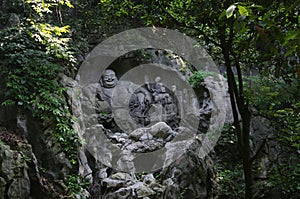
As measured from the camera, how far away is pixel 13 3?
692 centimetres

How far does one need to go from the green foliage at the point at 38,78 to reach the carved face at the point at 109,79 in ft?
12.3

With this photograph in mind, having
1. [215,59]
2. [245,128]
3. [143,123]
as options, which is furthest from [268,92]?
[143,123]

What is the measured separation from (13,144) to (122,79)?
5.97m

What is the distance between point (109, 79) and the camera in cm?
958

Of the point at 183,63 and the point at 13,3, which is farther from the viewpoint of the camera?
the point at 183,63

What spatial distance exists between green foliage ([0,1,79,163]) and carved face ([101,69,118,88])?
3.76 meters

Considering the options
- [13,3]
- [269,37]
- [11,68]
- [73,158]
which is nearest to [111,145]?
[73,158]

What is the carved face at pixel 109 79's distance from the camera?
→ 954 cm

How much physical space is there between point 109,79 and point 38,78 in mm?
4333

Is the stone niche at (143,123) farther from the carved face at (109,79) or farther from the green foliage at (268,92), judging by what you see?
the green foliage at (268,92)

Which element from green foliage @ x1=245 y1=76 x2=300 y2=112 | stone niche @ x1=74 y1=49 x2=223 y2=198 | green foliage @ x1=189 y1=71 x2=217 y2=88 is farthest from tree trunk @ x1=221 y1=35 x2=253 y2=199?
green foliage @ x1=189 y1=71 x2=217 y2=88

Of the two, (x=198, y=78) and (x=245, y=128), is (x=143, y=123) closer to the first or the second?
(x=198, y=78)

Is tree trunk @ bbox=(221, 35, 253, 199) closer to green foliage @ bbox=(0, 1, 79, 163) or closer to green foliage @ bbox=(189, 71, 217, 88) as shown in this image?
green foliage @ bbox=(0, 1, 79, 163)

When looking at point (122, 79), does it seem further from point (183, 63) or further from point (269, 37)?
point (269, 37)
